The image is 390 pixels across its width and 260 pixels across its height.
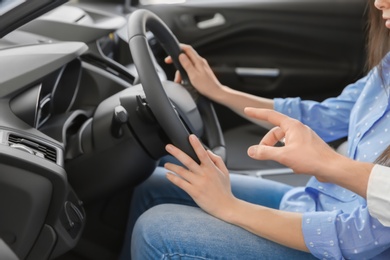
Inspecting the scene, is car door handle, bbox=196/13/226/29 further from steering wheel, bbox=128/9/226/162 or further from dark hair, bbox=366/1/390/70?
dark hair, bbox=366/1/390/70

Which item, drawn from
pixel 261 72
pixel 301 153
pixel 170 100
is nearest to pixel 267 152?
pixel 301 153

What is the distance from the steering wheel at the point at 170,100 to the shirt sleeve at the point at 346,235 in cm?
21

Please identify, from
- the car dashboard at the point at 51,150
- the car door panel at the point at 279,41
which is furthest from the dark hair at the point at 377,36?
the car door panel at the point at 279,41

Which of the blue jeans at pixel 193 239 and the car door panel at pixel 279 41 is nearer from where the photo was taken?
the blue jeans at pixel 193 239

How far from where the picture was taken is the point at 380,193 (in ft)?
3.12

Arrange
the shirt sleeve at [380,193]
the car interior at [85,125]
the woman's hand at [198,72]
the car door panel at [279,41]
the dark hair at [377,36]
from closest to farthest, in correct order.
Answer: the shirt sleeve at [380,193] → the car interior at [85,125] → the dark hair at [377,36] → the woman's hand at [198,72] → the car door panel at [279,41]

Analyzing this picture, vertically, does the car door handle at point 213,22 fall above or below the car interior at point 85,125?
below

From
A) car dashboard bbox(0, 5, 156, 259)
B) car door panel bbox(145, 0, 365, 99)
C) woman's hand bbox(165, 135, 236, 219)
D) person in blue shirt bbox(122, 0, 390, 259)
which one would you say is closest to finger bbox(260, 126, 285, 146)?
person in blue shirt bbox(122, 0, 390, 259)

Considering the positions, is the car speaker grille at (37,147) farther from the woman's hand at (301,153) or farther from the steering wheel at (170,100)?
the woman's hand at (301,153)

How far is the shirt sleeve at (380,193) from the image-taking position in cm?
95

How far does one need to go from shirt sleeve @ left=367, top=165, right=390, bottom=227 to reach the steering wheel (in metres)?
0.28

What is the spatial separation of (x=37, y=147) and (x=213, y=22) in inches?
48.9

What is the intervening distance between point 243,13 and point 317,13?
0.76 feet

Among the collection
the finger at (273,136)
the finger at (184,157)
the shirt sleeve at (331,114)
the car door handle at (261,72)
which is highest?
the finger at (273,136)
